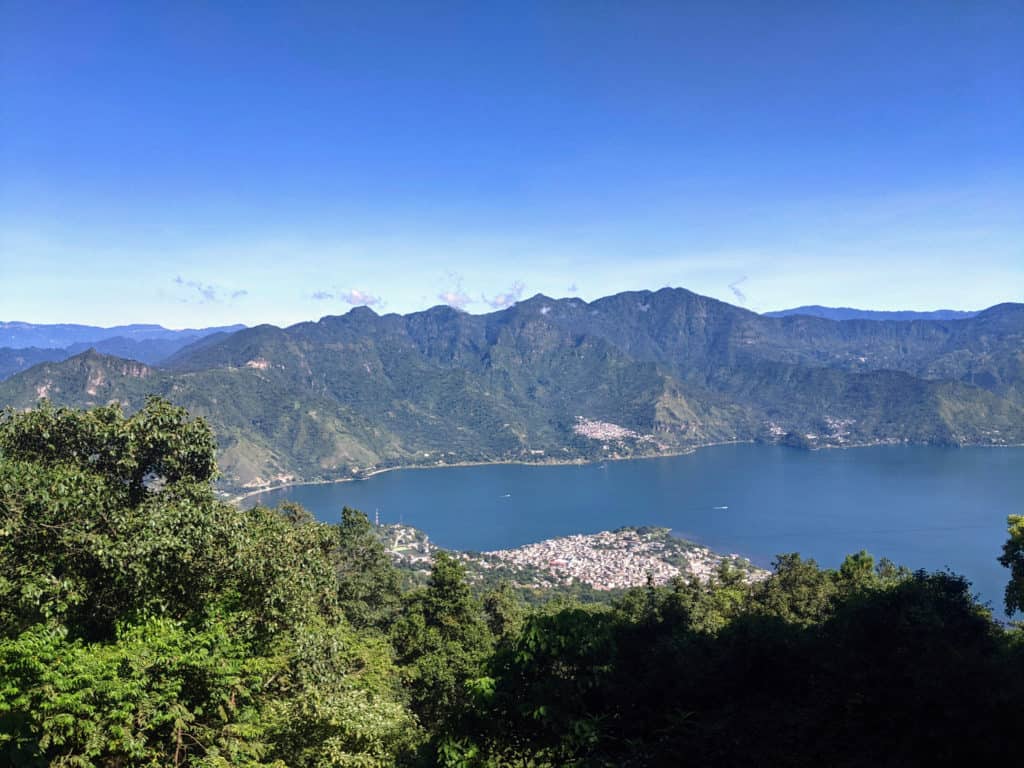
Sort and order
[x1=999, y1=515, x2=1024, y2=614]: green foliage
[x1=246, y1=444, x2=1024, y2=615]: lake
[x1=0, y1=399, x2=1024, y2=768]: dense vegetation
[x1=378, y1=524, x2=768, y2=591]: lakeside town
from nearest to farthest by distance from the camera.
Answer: [x1=0, y1=399, x2=1024, y2=768]: dense vegetation, [x1=999, y1=515, x2=1024, y2=614]: green foliage, [x1=378, y1=524, x2=768, y2=591]: lakeside town, [x1=246, y1=444, x2=1024, y2=615]: lake

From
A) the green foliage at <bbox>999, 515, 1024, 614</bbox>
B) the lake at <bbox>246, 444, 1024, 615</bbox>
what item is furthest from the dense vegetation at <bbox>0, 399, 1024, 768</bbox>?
the lake at <bbox>246, 444, 1024, 615</bbox>

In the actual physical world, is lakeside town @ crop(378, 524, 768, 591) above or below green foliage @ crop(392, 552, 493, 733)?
below

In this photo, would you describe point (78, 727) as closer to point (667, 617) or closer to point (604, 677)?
point (604, 677)

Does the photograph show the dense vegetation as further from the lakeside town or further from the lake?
the lake

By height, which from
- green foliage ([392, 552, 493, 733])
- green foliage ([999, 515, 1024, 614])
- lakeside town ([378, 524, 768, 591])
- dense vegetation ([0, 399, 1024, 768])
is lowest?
lakeside town ([378, 524, 768, 591])

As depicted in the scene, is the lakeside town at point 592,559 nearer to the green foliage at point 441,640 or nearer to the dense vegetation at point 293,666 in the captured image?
the green foliage at point 441,640

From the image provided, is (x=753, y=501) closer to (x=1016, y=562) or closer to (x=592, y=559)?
(x=592, y=559)

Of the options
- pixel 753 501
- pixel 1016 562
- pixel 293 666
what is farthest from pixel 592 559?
pixel 293 666

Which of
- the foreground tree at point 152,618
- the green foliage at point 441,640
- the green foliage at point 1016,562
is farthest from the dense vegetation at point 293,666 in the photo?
the green foliage at point 1016,562
